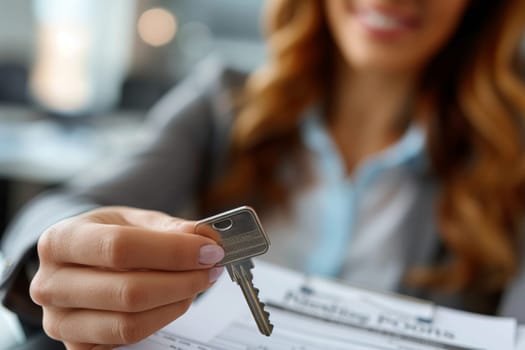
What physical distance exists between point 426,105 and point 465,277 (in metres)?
0.23

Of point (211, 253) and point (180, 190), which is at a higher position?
point (211, 253)

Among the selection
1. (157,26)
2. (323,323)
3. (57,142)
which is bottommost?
(57,142)

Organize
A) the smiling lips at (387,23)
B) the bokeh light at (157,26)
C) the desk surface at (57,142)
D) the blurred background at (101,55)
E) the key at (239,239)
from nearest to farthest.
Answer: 1. the key at (239,239)
2. the smiling lips at (387,23)
3. the desk surface at (57,142)
4. the blurred background at (101,55)
5. the bokeh light at (157,26)

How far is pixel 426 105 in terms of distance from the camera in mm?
837

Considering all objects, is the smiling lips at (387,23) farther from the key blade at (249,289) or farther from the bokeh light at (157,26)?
the bokeh light at (157,26)

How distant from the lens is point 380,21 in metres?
0.76

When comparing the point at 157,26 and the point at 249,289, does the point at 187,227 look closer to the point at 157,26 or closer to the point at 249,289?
the point at 249,289

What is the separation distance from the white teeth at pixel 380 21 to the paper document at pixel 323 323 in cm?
39

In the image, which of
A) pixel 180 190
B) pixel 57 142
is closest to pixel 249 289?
pixel 180 190

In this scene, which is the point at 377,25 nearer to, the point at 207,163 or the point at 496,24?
the point at 496,24

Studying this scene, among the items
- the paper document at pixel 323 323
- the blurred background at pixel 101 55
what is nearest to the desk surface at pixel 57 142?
the blurred background at pixel 101 55

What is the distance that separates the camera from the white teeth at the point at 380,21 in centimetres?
75

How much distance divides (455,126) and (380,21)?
179mm

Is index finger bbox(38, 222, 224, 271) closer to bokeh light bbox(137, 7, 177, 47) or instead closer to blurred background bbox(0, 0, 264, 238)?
blurred background bbox(0, 0, 264, 238)
